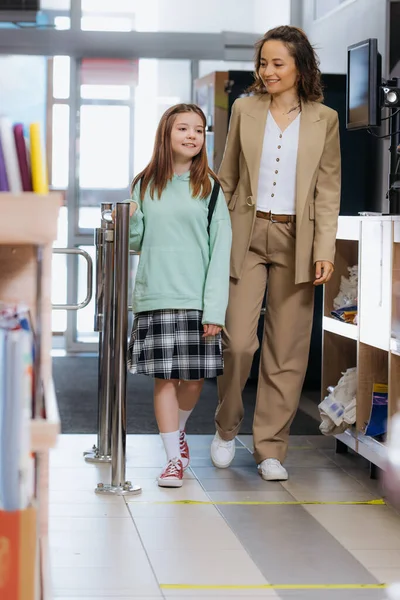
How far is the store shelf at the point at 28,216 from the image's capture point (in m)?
1.67

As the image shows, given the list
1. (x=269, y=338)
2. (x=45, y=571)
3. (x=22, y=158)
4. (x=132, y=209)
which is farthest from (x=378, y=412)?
(x=22, y=158)

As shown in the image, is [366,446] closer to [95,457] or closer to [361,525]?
[361,525]

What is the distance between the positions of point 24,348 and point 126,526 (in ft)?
5.62

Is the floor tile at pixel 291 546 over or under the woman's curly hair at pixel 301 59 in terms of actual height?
under

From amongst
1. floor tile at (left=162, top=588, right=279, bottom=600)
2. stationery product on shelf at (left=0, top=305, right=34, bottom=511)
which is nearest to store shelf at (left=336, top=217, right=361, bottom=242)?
floor tile at (left=162, top=588, right=279, bottom=600)

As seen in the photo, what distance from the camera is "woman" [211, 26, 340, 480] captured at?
149 inches

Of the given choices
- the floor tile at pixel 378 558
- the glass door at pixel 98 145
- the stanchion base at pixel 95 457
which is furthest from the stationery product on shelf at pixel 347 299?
the glass door at pixel 98 145

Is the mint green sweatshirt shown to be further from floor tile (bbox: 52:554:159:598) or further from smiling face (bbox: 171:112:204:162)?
floor tile (bbox: 52:554:159:598)

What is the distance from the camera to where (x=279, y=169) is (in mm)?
3809

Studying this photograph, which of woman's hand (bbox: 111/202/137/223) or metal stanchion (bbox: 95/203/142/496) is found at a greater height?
woman's hand (bbox: 111/202/137/223)

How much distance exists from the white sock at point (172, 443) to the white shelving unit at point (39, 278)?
1674 millimetres

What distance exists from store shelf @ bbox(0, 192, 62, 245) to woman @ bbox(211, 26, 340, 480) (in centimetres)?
216

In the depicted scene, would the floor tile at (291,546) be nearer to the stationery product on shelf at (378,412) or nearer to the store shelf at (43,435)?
the stationery product on shelf at (378,412)

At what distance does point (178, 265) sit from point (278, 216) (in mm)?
457
